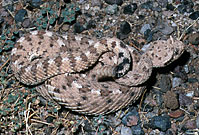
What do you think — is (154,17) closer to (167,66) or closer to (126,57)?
(167,66)

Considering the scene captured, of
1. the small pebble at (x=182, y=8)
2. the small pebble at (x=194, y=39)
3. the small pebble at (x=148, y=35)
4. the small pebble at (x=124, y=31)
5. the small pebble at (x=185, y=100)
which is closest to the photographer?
the small pebble at (x=185, y=100)

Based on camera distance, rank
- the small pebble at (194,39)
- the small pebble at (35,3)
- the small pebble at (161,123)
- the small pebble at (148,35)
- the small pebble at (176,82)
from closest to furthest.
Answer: the small pebble at (161,123), the small pebble at (176,82), the small pebble at (194,39), the small pebble at (148,35), the small pebble at (35,3)

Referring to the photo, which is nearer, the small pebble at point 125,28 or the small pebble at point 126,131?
the small pebble at point 126,131

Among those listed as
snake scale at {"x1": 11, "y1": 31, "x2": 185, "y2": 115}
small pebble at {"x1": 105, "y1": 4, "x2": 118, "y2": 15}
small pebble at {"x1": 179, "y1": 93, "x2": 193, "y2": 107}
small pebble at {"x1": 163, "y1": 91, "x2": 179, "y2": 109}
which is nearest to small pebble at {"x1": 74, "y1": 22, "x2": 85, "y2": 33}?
snake scale at {"x1": 11, "y1": 31, "x2": 185, "y2": 115}

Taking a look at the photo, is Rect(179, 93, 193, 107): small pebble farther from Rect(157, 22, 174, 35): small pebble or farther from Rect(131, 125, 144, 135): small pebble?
Rect(157, 22, 174, 35): small pebble

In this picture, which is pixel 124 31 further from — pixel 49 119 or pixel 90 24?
pixel 49 119

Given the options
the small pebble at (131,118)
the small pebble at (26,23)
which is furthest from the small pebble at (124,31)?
the small pebble at (26,23)

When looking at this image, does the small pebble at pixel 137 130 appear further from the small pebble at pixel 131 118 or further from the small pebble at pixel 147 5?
the small pebble at pixel 147 5
